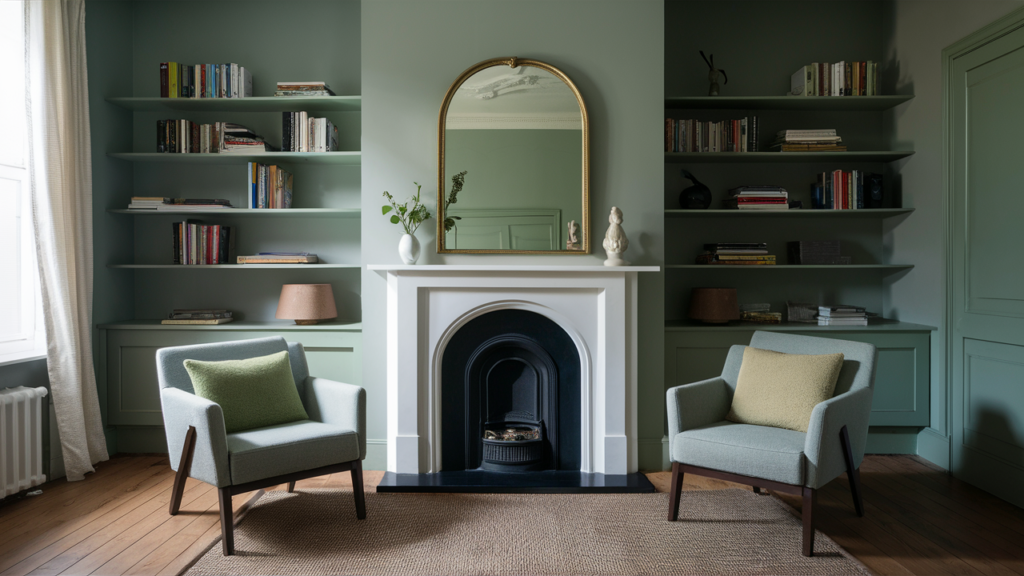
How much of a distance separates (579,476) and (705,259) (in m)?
1.59

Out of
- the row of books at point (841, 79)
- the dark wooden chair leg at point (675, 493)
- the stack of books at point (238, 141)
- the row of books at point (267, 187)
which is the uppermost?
the row of books at point (841, 79)

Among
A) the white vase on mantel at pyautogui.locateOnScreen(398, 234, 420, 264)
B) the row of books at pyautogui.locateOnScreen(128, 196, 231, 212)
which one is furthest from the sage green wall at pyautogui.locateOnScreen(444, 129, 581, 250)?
the row of books at pyautogui.locateOnScreen(128, 196, 231, 212)

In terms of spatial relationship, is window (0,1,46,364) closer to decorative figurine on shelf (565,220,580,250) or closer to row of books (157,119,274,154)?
row of books (157,119,274,154)

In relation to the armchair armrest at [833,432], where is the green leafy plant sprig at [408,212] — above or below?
above

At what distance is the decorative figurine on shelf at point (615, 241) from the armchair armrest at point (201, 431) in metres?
2.01

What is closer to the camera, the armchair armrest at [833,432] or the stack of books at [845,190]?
the armchair armrest at [833,432]

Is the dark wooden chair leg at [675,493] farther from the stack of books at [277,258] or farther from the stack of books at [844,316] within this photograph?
the stack of books at [277,258]

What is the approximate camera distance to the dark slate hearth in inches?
119

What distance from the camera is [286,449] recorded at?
2.46 meters

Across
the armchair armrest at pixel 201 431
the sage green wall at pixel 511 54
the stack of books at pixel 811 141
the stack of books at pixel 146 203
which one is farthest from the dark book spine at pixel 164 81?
the stack of books at pixel 811 141

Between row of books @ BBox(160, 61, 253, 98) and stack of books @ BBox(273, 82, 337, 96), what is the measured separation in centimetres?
28

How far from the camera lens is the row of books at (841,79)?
371 cm

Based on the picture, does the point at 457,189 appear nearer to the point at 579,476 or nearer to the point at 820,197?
the point at 579,476

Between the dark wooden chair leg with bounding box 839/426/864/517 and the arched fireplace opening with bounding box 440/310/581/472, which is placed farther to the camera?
the arched fireplace opening with bounding box 440/310/581/472
